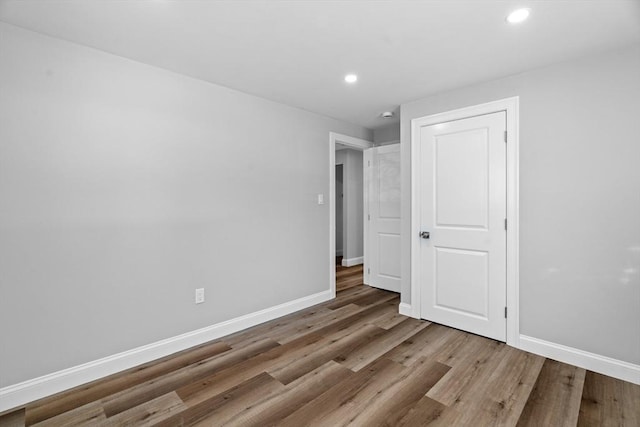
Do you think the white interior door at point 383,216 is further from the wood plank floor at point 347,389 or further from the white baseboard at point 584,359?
the white baseboard at point 584,359

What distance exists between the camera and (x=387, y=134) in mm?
4473

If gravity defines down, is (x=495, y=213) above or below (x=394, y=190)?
below

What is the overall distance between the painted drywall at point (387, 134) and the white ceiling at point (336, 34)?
1580 mm

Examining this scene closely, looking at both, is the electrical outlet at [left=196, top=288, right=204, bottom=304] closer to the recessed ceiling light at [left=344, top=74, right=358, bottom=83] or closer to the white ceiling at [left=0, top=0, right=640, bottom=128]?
the white ceiling at [left=0, top=0, right=640, bottom=128]

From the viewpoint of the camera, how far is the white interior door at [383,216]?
412 cm

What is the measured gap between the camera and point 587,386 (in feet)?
6.68

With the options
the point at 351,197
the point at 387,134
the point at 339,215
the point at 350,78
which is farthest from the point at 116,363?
the point at 339,215

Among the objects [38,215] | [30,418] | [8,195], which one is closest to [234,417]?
[30,418]

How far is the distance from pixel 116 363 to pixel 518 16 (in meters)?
3.69

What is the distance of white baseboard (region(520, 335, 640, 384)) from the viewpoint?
2.09m

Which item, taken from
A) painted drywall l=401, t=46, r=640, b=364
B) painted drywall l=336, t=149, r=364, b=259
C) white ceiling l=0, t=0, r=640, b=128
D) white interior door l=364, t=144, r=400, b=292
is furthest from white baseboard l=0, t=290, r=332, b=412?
painted drywall l=336, t=149, r=364, b=259

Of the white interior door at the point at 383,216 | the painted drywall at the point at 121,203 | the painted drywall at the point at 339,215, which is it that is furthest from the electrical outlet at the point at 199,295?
the painted drywall at the point at 339,215

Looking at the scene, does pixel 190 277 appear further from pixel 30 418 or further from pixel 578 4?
pixel 578 4

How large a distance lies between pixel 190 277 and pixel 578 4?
11.1 feet
